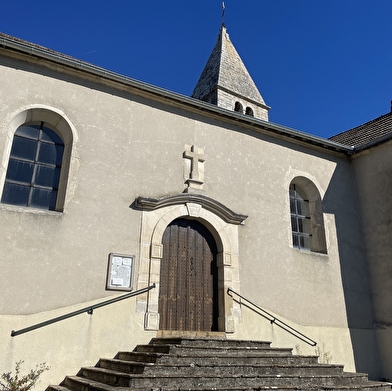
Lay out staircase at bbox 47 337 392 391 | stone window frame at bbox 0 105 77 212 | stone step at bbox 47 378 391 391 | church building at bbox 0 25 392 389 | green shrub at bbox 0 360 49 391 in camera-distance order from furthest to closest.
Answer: stone window frame at bbox 0 105 77 212, church building at bbox 0 25 392 389, green shrub at bbox 0 360 49 391, staircase at bbox 47 337 392 391, stone step at bbox 47 378 391 391

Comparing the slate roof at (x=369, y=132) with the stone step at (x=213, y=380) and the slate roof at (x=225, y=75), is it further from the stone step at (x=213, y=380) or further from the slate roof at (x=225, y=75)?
the slate roof at (x=225, y=75)

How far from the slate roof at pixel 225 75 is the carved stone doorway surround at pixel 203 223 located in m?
13.2

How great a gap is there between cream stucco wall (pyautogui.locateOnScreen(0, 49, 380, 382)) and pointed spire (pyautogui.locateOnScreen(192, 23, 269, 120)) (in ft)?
34.9

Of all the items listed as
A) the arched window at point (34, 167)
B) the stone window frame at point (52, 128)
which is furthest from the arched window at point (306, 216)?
the arched window at point (34, 167)

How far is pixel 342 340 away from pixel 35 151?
7.22 m

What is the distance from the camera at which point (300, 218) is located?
9398 millimetres

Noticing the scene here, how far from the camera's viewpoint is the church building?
20.0ft

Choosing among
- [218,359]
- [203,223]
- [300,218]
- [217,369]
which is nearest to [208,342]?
[218,359]

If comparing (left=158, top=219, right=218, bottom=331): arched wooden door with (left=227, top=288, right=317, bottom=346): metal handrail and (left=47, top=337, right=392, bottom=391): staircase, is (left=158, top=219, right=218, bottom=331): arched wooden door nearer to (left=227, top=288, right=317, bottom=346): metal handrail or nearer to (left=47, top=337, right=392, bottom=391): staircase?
(left=227, top=288, right=317, bottom=346): metal handrail

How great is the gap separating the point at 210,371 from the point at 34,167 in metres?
4.42

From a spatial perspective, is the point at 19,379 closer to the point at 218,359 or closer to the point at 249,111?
the point at 218,359

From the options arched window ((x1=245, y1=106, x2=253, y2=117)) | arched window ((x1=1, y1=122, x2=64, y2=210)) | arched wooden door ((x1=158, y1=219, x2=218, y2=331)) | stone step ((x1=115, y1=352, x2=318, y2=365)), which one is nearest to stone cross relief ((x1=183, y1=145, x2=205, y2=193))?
arched wooden door ((x1=158, y1=219, x2=218, y2=331))

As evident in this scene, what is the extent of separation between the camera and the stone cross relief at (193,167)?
7.84 metres

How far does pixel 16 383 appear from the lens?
205 inches
